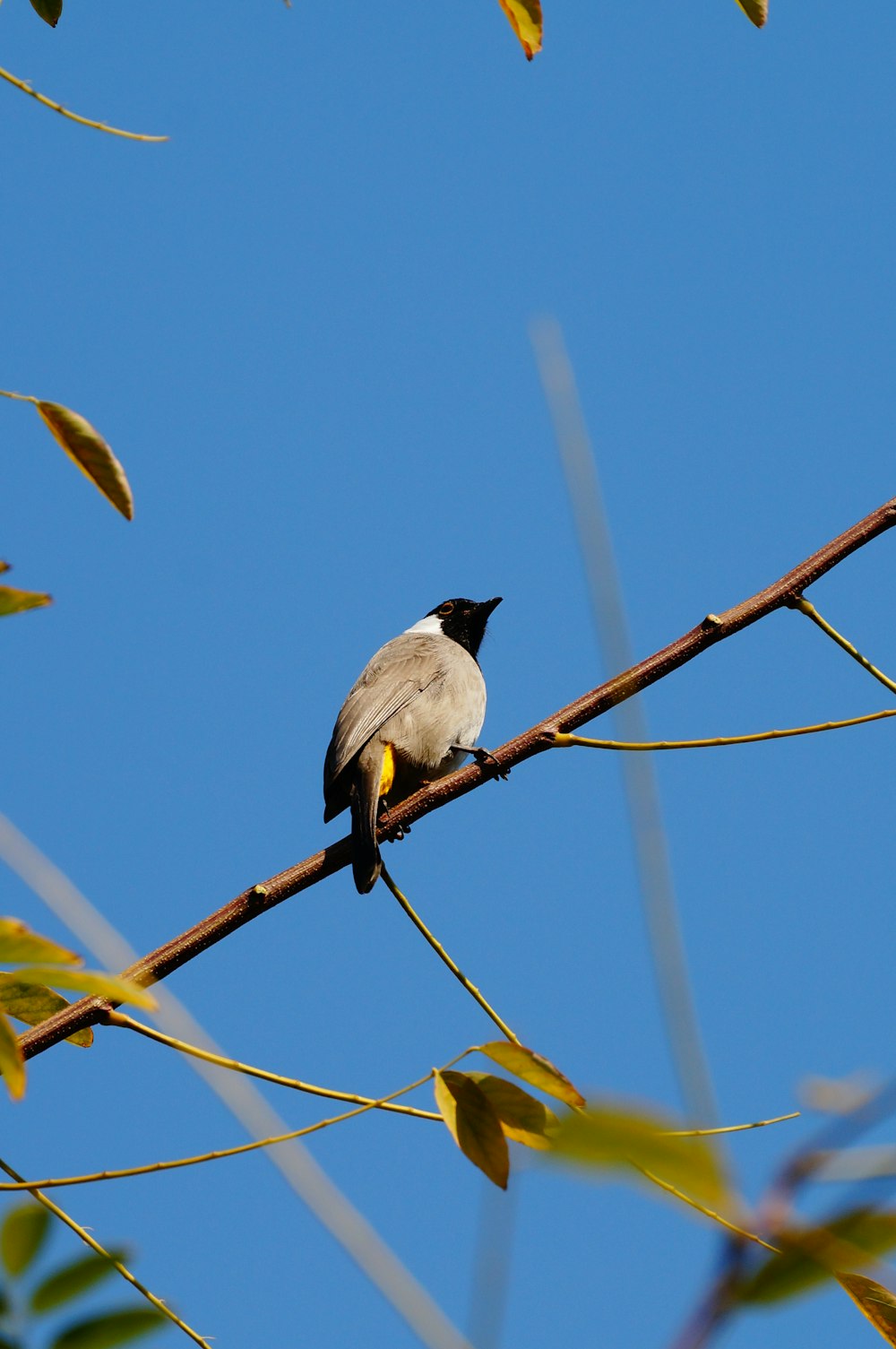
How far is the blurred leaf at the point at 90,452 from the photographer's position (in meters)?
2.06

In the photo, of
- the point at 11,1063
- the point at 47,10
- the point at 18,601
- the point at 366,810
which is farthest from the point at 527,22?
the point at 366,810

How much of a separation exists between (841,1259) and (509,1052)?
1.31m

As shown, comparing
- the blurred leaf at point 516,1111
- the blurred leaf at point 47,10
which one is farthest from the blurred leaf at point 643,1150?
the blurred leaf at point 47,10

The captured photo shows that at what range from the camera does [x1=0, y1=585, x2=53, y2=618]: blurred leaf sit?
1495 mm

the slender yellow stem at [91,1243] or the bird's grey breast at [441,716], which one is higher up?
the bird's grey breast at [441,716]

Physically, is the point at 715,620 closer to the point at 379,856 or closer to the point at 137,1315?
the point at 379,856

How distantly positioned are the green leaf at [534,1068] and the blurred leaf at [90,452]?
3.33 ft

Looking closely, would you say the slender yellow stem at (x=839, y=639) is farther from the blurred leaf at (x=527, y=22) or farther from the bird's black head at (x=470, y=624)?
the bird's black head at (x=470, y=624)

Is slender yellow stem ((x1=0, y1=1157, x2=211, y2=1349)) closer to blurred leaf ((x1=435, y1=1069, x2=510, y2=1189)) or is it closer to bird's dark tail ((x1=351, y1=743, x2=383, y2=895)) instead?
blurred leaf ((x1=435, y1=1069, x2=510, y2=1189))

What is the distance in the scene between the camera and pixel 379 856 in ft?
8.58

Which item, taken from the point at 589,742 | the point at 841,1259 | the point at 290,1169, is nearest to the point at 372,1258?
the point at 290,1169

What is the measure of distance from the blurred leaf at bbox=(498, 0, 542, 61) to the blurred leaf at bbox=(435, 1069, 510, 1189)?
1.78m

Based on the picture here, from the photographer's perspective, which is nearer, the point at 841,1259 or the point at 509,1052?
the point at 841,1259

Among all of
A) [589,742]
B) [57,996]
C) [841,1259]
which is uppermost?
[57,996]
